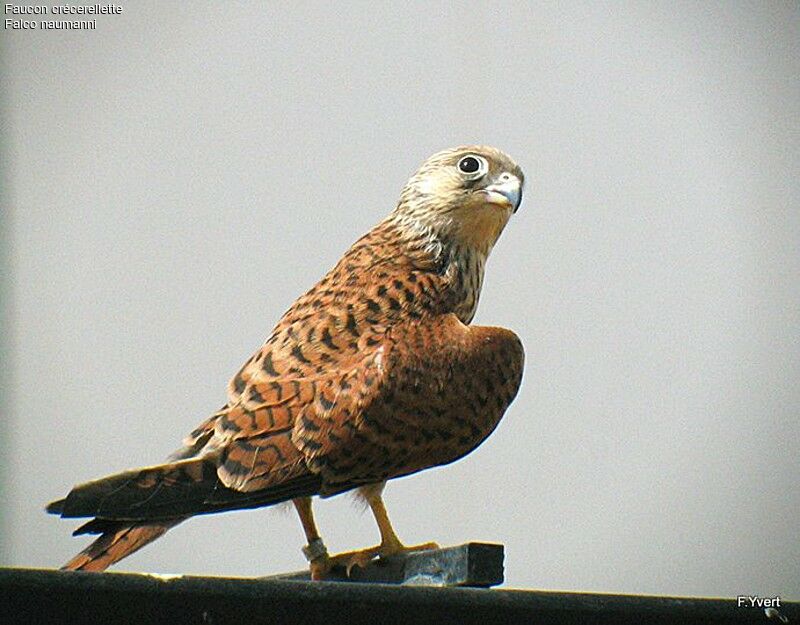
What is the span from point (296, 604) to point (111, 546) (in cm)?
88

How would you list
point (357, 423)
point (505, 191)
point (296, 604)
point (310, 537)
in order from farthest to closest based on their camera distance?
point (505, 191)
point (310, 537)
point (357, 423)
point (296, 604)

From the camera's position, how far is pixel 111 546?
2.52 m

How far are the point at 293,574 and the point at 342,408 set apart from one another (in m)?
0.37

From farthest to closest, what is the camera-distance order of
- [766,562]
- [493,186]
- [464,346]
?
[766,562] → [493,186] → [464,346]

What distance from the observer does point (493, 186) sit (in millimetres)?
3480

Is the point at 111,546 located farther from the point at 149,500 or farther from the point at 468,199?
the point at 468,199

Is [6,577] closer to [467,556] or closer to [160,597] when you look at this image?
[160,597]

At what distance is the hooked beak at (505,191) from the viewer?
3430mm

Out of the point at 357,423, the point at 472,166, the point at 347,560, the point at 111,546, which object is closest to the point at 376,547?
the point at 347,560

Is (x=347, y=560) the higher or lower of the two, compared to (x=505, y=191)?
lower

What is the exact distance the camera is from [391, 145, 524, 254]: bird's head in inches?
136

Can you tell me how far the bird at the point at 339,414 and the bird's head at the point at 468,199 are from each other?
0.71 ft

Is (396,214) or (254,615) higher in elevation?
(396,214)

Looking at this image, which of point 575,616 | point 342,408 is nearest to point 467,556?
point 575,616
